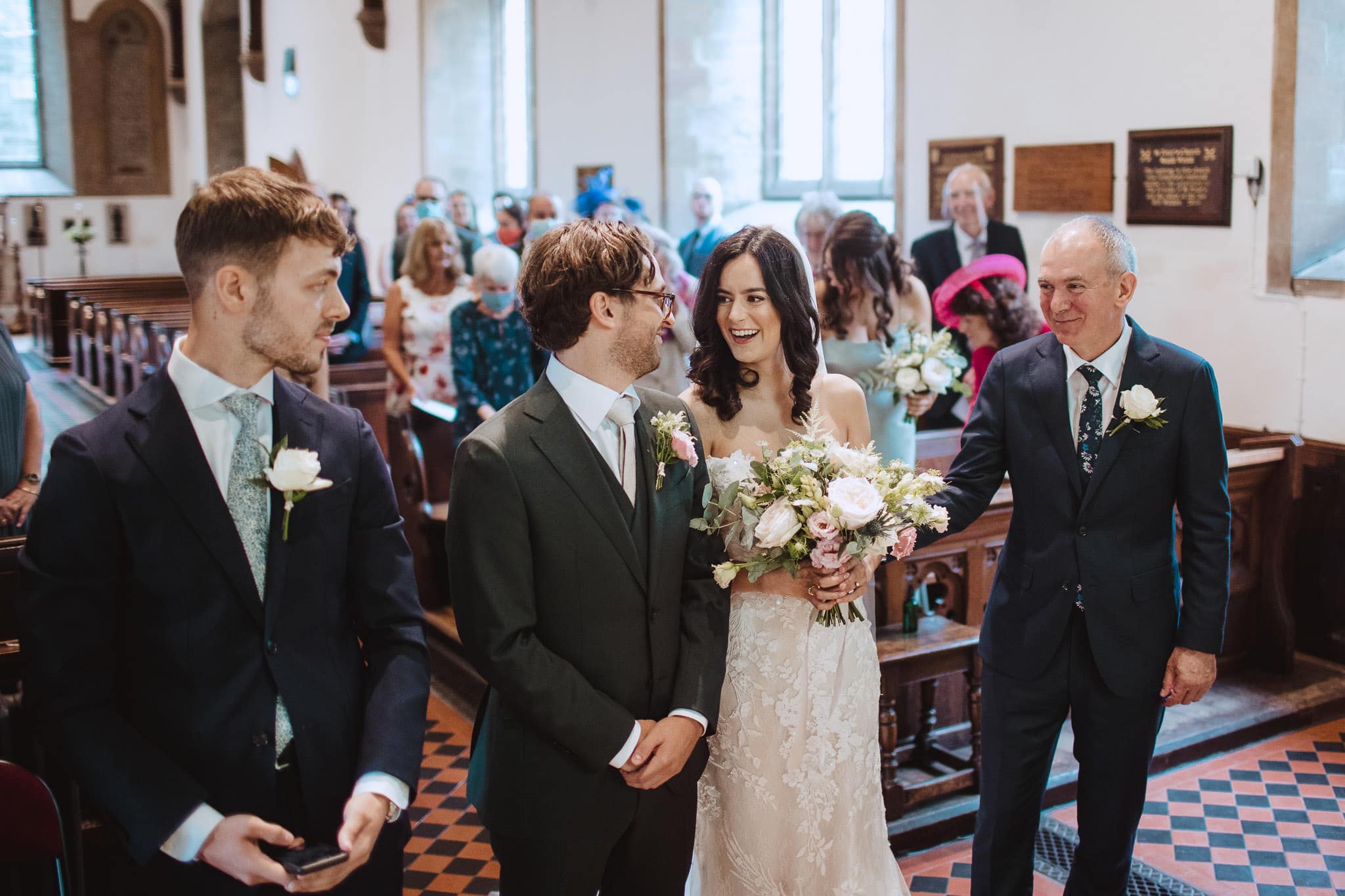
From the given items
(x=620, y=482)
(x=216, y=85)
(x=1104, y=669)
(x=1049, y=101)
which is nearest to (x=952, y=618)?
(x=1104, y=669)

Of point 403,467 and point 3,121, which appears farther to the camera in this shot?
point 3,121

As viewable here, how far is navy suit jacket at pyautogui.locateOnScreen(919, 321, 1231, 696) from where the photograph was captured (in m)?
2.81

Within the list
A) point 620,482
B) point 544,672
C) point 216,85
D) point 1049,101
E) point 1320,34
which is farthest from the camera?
point 216,85

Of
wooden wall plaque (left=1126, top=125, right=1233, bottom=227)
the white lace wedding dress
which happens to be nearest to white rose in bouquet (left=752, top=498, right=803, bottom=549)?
the white lace wedding dress

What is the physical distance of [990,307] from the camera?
4703 millimetres

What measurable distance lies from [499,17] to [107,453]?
1312 centimetres

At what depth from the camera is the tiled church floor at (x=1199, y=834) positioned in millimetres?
3609

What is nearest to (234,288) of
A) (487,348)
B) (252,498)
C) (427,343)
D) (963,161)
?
(252,498)

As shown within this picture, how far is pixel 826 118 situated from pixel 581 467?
26.5 ft

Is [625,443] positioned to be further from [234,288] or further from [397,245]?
[397,245]

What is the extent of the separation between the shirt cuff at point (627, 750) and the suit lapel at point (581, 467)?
0.26 metres

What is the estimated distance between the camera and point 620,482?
232cm

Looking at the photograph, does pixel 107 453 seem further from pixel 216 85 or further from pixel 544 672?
pixel 216 85

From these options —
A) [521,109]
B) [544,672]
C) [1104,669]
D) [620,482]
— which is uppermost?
[521,109]
